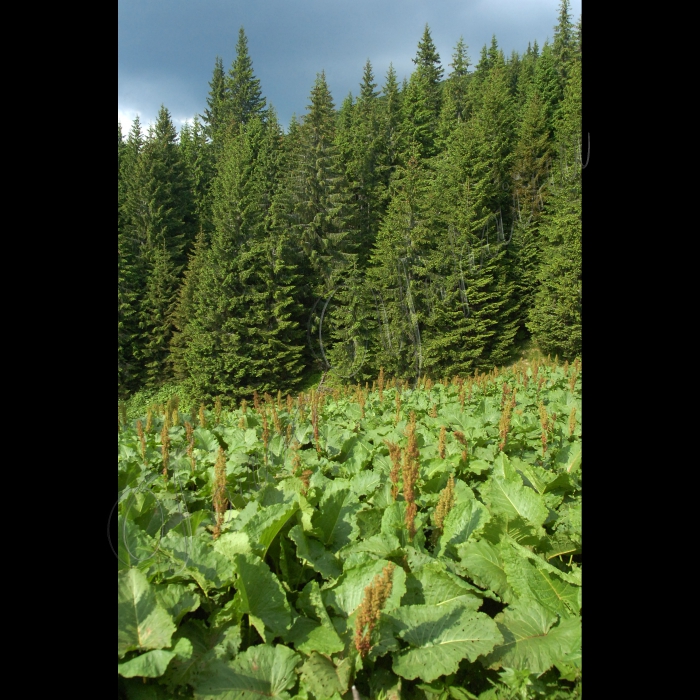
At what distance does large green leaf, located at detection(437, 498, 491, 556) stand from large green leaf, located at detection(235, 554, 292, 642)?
1.81ft

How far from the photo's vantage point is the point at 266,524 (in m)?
1.35

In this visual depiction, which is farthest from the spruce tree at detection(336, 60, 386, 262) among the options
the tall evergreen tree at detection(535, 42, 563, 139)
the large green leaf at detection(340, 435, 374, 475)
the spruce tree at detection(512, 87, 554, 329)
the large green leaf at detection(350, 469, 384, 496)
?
the large green leaf at detection(350, 469, 384, 496)

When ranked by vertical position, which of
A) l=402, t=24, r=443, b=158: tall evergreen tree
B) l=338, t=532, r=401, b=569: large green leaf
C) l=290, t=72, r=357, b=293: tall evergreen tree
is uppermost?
l=402, t=24, r=443, b=158: tall evergreen tree

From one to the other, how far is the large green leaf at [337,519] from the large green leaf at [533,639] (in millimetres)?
511

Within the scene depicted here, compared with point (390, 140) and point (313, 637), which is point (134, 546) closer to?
point (313, 637)

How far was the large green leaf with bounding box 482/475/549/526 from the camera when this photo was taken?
164 centimetres

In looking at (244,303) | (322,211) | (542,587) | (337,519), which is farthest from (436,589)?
(244,303)

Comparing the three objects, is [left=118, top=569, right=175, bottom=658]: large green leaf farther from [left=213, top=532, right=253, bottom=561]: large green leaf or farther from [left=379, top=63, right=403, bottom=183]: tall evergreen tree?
[left=379, top=63, right=403, bottom=183]: tall evergreen tree

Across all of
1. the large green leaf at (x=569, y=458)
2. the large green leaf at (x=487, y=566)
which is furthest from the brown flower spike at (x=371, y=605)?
the large green leaf at (x=569, y=458)

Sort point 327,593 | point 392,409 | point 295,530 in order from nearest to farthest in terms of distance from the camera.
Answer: point 327,593, point 295,530, point 392,409
